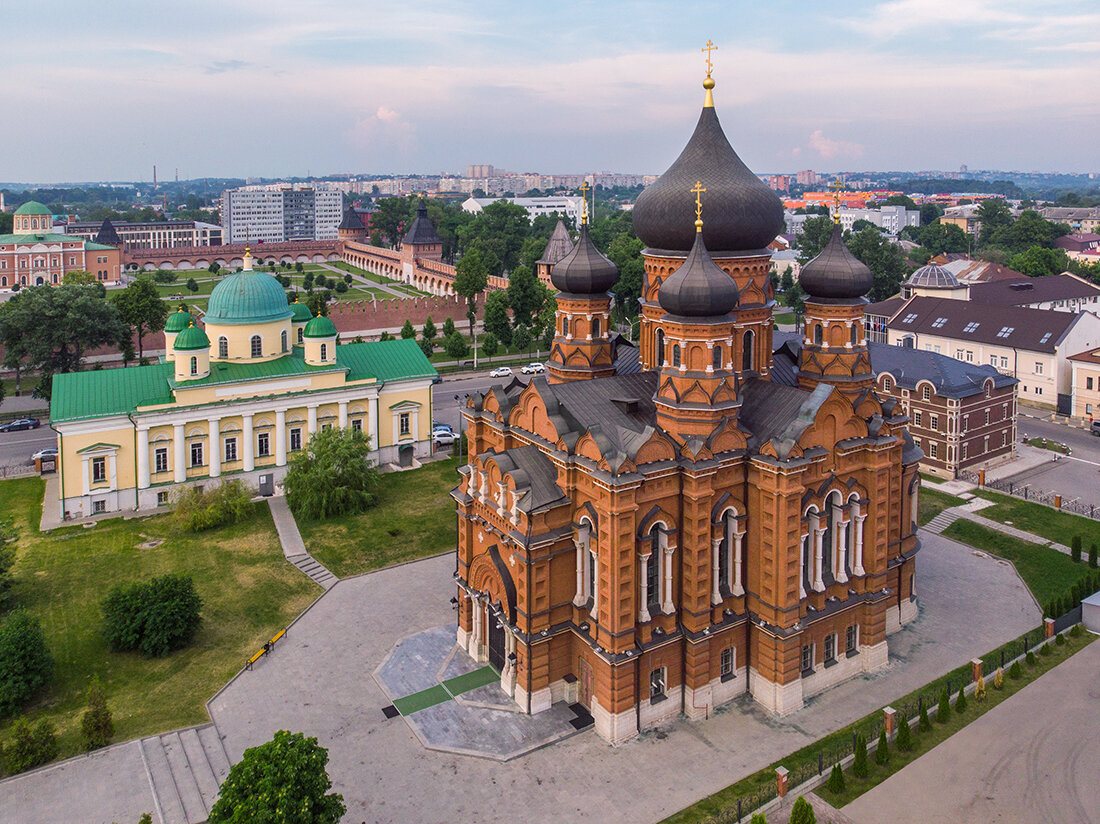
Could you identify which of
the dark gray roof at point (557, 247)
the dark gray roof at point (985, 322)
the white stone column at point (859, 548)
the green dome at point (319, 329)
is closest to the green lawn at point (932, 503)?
the white stone column at point (859, 548)

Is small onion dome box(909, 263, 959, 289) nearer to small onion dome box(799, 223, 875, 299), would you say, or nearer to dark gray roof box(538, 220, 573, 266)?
dark gray roof box(538, 220, 573, 266)

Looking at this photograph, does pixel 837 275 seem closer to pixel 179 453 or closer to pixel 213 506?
pixel 213 506

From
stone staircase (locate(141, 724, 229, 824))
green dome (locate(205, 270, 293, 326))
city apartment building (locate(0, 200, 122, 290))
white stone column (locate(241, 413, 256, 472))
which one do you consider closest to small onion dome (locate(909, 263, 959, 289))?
green dome (locate(205, 270, 293, 326))

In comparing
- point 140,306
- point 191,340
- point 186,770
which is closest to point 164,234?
point 140,306

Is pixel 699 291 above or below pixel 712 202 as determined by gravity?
below

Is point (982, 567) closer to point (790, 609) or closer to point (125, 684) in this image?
point (790, 609)
